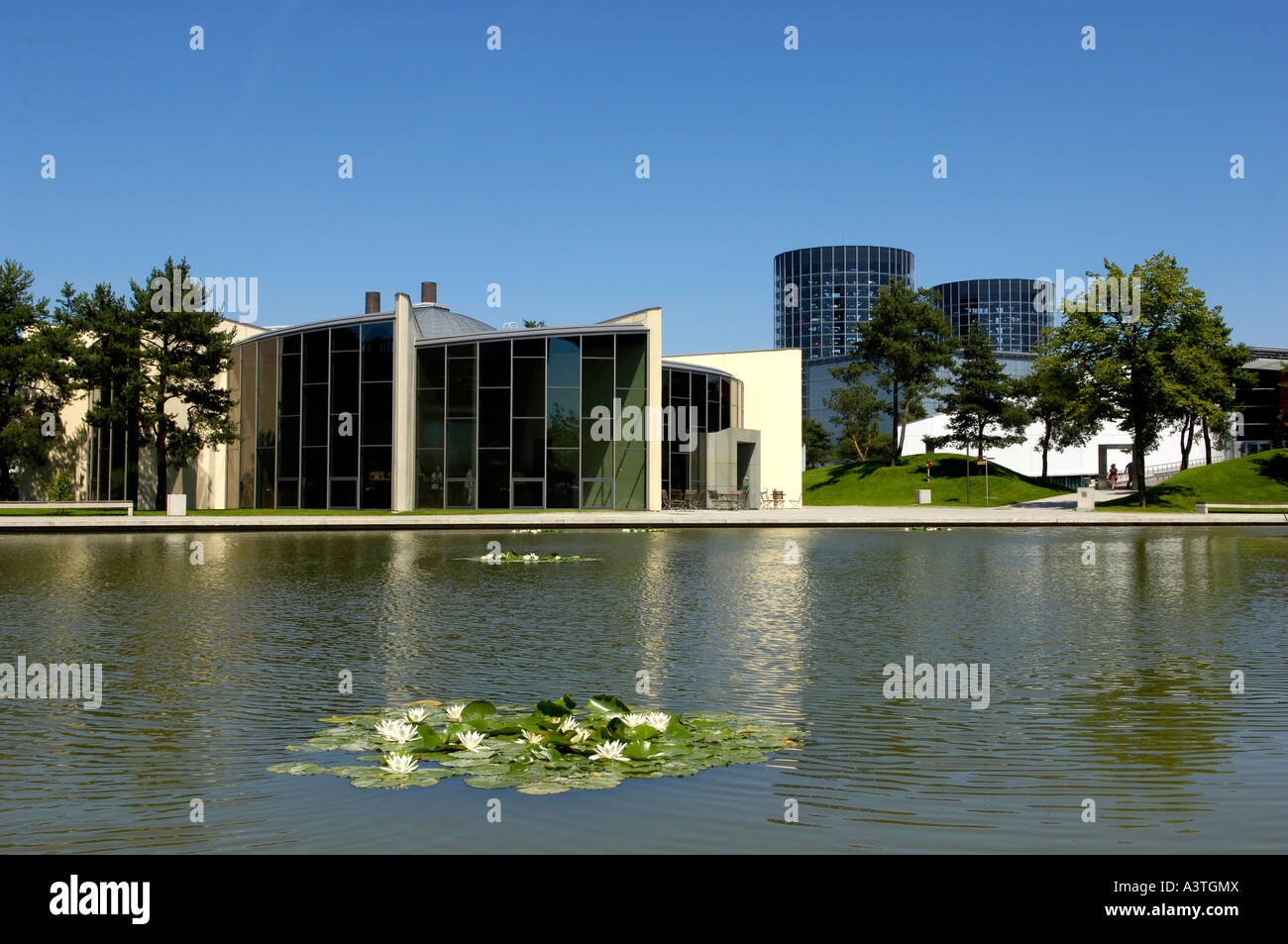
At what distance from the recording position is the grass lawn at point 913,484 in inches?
2714

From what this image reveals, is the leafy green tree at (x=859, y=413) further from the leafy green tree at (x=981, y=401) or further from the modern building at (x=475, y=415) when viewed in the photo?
the modern building at (x=475, y=415)

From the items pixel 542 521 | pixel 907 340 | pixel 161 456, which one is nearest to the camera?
pixel 542 521

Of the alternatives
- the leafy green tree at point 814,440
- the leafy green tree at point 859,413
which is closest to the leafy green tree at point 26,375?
the leafy green tree at point 859,413

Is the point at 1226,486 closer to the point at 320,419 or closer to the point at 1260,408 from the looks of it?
the point at 320,419

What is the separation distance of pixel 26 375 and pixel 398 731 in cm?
4940

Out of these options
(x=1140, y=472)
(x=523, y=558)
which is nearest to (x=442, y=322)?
(x=523, y=558)

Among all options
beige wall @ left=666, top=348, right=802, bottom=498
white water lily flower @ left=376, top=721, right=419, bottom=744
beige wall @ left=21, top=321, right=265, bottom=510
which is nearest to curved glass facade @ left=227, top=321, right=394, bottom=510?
beige wall @ left=21, top=321, right=265, bottom=510

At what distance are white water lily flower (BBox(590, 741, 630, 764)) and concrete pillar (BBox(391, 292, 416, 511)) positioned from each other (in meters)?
40.1

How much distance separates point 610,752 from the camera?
6.38m

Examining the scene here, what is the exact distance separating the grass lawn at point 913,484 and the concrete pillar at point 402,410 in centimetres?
3349

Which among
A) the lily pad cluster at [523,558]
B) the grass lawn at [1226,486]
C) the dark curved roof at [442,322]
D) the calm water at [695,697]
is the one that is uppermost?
the dark curved roof at [442,322]
